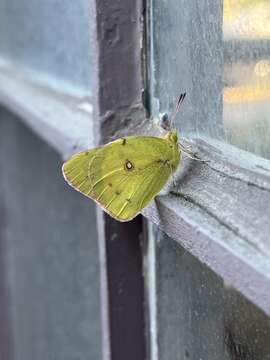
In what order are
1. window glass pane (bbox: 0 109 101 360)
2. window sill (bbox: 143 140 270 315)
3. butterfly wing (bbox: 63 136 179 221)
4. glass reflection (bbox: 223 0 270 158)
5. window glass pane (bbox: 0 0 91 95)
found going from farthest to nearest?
window glass pane (bbox: 0 109 101 360) < window glass pane (bbox: 0 0 91 95) < butterfly wing (bbox: 63 136 179 221) < glass reflection (bbox: 223 0 270 158) < window sill (bbox: 143 140 270 315)

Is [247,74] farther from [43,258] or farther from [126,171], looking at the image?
[43,258]

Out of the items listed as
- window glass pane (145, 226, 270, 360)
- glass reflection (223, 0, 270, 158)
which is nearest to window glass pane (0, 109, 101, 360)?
window glass pane (145, 226, 270, 360)

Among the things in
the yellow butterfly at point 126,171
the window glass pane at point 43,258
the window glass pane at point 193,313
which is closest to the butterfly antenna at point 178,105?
the yellow butterfly at point 126,171

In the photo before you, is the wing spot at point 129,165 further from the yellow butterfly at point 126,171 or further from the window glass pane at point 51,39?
the window glass pane at point 51,39

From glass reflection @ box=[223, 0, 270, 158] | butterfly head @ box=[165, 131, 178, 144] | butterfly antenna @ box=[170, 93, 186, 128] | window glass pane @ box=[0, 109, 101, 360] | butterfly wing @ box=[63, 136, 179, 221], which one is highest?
glass reflection @ box=[223, 0, 270, 158]

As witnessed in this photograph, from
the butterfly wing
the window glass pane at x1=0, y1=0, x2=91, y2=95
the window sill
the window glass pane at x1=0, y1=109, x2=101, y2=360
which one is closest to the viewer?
the window sill

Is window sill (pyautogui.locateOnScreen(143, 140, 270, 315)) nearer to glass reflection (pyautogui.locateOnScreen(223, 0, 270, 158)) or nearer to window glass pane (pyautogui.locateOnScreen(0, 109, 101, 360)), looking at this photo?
glass reflection (pyautogui.locateOnScreen(223, 0, 270, 158))

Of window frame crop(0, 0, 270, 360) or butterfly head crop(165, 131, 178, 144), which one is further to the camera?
butterfly head crop(165, 131, 178, 144)

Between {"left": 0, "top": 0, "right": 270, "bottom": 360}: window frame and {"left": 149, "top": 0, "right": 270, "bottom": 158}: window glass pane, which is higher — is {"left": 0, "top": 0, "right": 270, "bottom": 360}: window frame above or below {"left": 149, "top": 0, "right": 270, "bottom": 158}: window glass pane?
below
